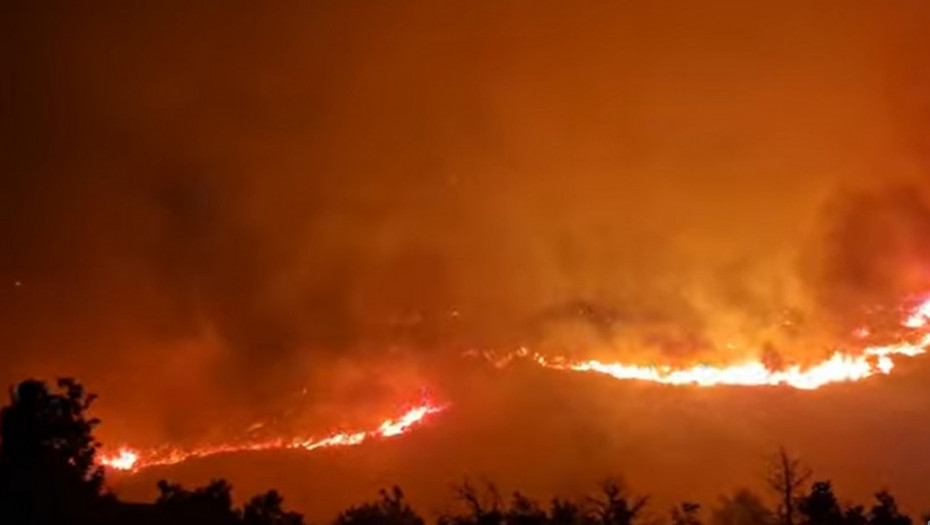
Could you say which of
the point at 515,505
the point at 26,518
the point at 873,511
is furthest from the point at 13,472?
the point at 873,511

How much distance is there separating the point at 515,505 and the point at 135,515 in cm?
1615

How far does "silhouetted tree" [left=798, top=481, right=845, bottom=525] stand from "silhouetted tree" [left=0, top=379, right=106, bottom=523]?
27.6 metres

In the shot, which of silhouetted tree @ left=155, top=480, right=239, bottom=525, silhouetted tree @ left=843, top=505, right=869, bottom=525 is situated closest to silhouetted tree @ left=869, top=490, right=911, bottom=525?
silhouetted tree @ left=843, top=505, right=869, bottom=525

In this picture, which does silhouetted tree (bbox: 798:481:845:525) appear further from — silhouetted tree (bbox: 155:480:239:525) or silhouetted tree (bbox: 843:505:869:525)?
silhouetted tree (bbox: 155:480:239:525)

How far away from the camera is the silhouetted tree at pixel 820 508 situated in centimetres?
5291

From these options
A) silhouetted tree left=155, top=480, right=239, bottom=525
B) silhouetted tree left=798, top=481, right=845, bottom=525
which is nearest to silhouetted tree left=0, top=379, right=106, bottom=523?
silhouetted tree left=155, top=480, right=239, bottom=525

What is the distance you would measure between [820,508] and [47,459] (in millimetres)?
29936

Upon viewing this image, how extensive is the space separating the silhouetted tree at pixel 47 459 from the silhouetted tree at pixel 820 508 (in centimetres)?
2761

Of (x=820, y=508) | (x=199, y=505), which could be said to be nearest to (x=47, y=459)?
(x=199, y=505)

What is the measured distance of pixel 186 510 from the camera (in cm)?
4738

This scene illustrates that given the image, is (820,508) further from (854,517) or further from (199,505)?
(199,505)

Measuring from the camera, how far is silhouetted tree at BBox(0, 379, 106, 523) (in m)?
42.8

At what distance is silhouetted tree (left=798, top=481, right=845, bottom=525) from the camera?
52906mm

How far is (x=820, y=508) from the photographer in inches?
2088
